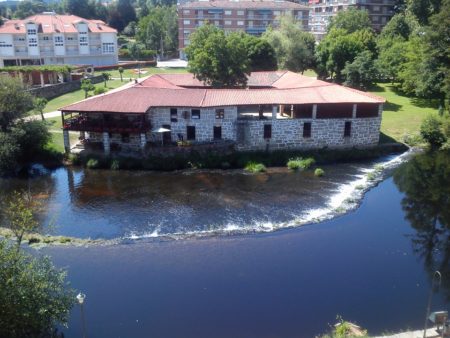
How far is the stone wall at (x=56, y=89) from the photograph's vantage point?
186ft

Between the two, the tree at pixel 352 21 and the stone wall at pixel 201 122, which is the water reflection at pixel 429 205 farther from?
the tree at pixel 352 21

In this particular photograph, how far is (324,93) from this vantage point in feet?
142

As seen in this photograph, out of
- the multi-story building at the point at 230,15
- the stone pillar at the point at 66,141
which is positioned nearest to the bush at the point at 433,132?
→ the stone pillar at the point at 66,141

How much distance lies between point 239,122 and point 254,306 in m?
22.3

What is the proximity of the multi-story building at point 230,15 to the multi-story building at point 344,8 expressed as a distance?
427 inches

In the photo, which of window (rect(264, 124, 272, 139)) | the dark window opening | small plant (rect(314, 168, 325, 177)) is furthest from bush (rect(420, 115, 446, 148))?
the dark window opening

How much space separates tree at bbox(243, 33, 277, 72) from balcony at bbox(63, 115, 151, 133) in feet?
86.4

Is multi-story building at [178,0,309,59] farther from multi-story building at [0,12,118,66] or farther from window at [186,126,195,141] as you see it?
window at [186,126,195,141]

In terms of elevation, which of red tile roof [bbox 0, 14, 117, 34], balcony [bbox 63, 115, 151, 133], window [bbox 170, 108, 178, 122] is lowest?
balcony [bbox 63, 115, 151, 133]

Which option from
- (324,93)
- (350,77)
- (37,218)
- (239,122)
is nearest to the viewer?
(37,218)

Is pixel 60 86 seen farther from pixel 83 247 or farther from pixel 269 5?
pixel 269 5

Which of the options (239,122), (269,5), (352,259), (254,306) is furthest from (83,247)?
(269,5)

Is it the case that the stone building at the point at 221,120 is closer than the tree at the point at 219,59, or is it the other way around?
the stone building at the point at 221,120

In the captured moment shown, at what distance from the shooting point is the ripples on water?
28.4 m
